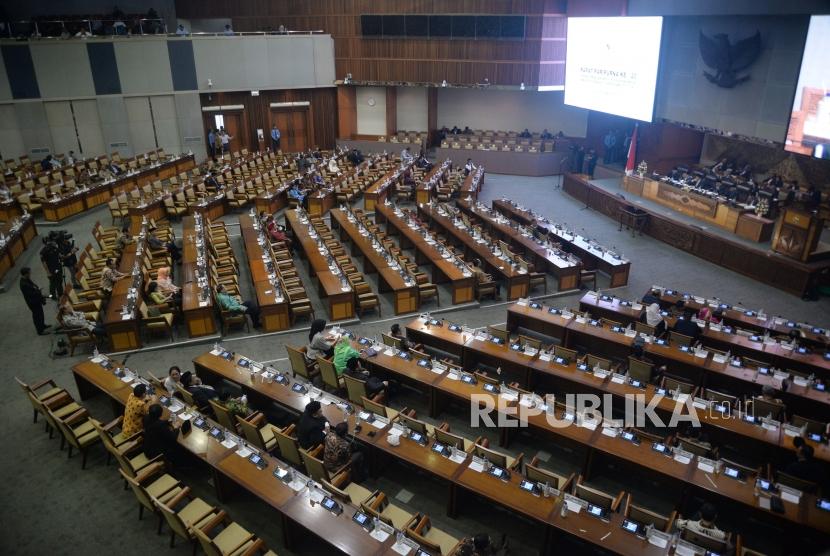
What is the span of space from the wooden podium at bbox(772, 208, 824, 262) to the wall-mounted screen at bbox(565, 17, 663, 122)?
6448mm

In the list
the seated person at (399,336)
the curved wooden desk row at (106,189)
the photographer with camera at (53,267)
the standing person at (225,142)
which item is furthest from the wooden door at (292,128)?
the seated person at (399,336)

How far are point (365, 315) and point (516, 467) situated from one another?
611 cm

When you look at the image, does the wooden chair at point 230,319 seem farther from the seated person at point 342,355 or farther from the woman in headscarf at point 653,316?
the woman in headscarf at point 653,316

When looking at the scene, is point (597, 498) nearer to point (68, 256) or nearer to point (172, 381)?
point (172, 381)

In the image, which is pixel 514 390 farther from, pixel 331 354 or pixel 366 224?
pixel 366 224

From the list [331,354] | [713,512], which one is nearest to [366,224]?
[331,354]

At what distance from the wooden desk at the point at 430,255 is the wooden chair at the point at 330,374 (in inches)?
166

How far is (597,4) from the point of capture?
21.8 metres

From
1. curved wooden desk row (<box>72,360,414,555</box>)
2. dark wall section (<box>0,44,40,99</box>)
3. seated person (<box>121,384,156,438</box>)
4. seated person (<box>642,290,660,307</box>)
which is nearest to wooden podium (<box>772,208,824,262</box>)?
seated person (<box>642,290,660,307</box>)

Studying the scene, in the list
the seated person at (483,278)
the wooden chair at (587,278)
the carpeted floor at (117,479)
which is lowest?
the carpeted floor at (117,479)

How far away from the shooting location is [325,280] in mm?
12016

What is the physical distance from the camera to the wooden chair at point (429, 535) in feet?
18.6

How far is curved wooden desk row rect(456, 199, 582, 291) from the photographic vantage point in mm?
13070

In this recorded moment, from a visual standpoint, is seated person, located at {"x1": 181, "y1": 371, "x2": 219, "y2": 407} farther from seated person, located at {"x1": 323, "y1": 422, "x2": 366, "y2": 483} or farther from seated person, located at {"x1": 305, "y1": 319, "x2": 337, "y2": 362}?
seated person, located at {"x1": 323, "y1": 422, "x2": 366, "y2": 483}
